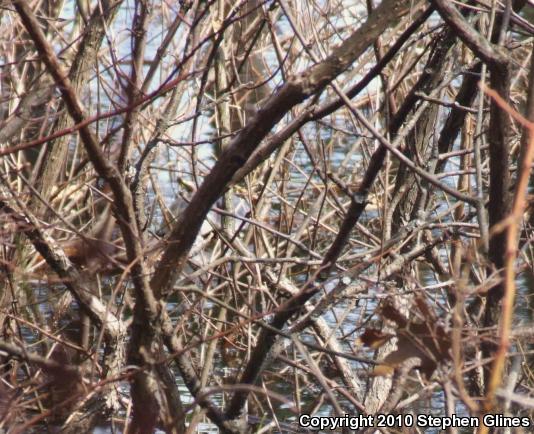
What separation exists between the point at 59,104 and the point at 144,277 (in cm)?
193

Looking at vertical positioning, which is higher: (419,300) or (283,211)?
(283,211)

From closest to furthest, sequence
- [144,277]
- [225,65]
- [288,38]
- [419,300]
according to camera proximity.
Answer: [419,300] → [144,277] → [225,65] → [288,38]

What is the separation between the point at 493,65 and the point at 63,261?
1.29 meters

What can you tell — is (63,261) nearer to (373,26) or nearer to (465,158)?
(373,26)

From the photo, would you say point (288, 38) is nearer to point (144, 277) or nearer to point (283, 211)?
point (283, 211)

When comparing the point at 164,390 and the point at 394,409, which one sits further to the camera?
the point at 394,409

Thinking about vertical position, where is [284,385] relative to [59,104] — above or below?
below

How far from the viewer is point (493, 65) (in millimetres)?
2215

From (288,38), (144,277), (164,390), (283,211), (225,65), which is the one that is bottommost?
(164,390)

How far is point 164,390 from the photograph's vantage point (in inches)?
98.2

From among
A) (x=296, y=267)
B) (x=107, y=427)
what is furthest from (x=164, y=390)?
(x=296, y=267)

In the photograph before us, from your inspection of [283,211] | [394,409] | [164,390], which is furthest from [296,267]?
[164,390]

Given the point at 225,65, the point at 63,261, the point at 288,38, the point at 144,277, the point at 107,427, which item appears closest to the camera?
the point at 144,277

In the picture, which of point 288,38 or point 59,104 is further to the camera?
point 288,38
